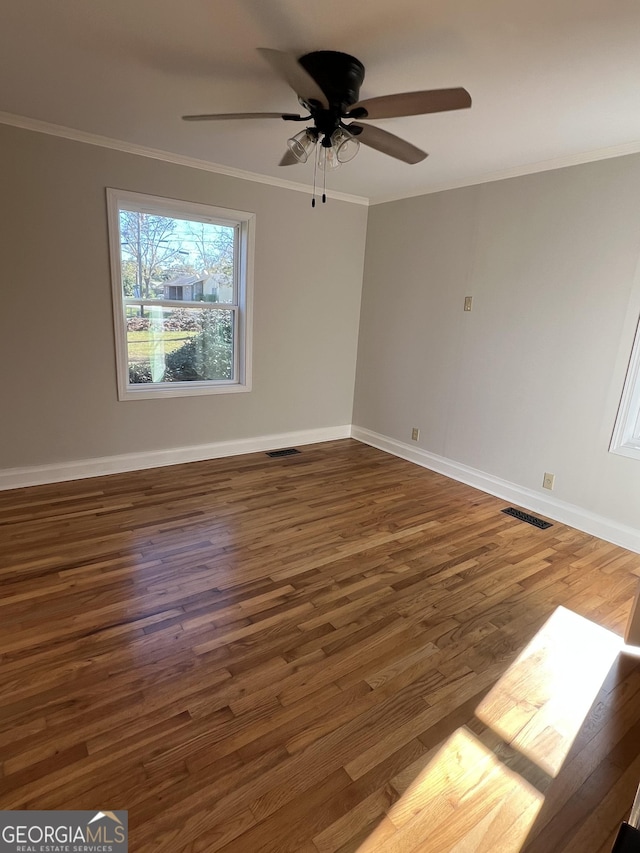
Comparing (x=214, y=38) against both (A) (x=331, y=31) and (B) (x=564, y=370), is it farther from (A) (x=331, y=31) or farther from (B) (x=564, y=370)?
(B) (x=564, y=370)

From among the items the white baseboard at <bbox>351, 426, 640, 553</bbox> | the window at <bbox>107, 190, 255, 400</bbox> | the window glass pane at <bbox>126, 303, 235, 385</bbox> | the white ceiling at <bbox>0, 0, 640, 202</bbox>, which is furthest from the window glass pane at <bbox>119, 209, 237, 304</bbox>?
the white baseboard at <bbox>351, 426, 640, 553</bbox>

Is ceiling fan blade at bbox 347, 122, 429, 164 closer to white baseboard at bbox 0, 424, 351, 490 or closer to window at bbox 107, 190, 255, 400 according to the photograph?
window at bbox 107, 190, 255, 400

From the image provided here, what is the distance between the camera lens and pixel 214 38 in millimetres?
1890

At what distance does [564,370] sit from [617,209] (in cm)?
105

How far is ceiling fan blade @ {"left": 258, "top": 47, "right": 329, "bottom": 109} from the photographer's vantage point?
6.08ft

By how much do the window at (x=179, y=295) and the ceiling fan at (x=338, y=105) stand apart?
1.73m

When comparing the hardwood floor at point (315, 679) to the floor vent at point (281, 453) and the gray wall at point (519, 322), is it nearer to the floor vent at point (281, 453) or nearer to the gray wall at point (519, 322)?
the gray wall at point (519, 322)

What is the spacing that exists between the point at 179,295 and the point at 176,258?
11.8 inches

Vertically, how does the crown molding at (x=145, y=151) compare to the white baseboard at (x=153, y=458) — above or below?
above

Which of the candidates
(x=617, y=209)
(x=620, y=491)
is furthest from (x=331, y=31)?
(x=620, y=491)

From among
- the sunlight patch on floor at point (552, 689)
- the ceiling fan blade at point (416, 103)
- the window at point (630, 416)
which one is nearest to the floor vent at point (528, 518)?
the window at point (630, 416)

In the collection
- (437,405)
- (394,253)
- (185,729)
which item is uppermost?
(394,253)

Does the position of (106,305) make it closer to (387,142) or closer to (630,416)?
(387,142)

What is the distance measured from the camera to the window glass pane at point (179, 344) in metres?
3.80
